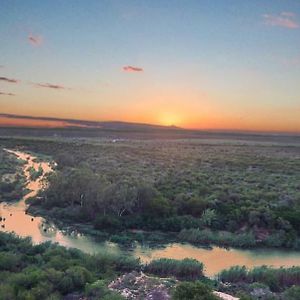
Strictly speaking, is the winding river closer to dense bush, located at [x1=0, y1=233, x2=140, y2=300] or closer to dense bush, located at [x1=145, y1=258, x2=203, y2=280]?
dense bush, located at [x1=145, y1=258, x2=203, y2=280]

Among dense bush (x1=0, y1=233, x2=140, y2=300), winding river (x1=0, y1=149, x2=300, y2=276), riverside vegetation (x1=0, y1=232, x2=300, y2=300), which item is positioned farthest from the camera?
winding river (x1=0, y1=149, x2=300, y2=276)

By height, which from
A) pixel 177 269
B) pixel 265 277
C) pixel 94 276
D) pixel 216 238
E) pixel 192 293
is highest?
pixel 192 293

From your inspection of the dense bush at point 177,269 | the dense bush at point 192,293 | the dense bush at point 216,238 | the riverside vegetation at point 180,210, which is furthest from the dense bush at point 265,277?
the riverside vegetation at point 180,210

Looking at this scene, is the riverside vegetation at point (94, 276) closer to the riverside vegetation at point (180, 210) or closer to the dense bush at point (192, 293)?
the dense bush at point (192, 293)

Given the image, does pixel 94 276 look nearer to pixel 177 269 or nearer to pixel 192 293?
pixel 177 269

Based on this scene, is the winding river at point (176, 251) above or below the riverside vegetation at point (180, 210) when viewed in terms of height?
below

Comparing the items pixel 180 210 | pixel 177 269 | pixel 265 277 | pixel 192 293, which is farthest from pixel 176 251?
pixel 192 293

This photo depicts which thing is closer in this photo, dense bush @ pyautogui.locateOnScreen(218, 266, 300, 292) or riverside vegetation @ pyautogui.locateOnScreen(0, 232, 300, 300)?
A: riverside vegetation @ pyautogui.locateOnScreen(0, 232, 300, 300)

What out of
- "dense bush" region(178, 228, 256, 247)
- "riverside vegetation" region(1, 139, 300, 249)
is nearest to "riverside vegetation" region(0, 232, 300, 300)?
"dense bush" region(178, 228, 256, 247)
